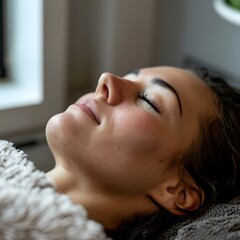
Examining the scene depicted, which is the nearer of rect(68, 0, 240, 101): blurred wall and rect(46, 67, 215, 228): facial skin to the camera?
rect(46, 67, 215, 228): facial skin

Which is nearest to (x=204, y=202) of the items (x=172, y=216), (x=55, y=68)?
(x=172, y=216)

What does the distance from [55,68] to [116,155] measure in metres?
0.47

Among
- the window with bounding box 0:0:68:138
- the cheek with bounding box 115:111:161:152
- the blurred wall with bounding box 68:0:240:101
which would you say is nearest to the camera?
the cheek with bounding box 115:111:161:152

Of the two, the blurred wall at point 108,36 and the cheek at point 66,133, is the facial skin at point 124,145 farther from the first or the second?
the blurred wall at point 108,36

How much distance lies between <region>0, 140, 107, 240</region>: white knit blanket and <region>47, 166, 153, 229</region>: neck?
80 millimetres

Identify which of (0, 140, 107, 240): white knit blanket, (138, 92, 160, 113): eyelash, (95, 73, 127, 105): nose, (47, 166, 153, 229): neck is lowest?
(47, 166, 153, 229): neck

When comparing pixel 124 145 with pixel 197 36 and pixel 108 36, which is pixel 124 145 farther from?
pixel 197 36

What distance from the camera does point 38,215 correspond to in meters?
0.77

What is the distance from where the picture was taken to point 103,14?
1362 mm

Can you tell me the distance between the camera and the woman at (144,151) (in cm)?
89

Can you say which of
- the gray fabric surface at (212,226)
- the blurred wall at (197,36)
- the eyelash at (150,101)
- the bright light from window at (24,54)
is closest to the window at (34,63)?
the bright light from window at (24,54)

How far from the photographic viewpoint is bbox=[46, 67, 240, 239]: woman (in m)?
0.89

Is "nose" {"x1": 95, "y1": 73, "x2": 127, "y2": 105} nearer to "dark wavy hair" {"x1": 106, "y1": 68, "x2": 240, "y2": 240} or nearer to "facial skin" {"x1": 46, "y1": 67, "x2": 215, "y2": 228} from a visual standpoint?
"facial skin" {"x1": 46, "y1": 67, "x2": 215, "y2": 228}

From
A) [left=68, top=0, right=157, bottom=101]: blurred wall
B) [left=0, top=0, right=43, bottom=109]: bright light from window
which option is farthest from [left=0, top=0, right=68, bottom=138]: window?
[left=68, top=0, right=157, bottom=101]: blurred wall
